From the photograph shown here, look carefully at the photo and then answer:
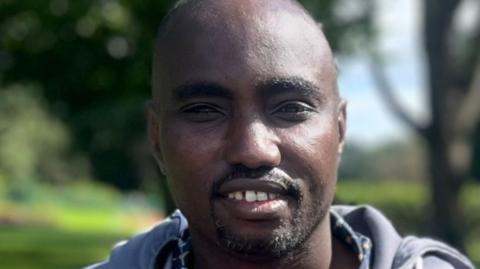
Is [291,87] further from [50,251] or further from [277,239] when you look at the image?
[50,251]

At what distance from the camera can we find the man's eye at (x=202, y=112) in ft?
7.20

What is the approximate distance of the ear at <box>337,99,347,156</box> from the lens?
2.32m

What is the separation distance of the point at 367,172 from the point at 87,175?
115 feet

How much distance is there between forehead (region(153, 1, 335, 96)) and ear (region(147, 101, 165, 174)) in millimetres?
A: 123

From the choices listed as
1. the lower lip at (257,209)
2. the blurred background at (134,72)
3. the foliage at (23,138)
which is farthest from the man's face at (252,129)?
the foliage at (23,138)

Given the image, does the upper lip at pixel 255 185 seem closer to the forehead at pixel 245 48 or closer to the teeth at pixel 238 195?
the teeth at pixel 238 195

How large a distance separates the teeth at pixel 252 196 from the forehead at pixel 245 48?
24 centimetres

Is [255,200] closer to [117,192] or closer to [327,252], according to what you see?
[327,252]

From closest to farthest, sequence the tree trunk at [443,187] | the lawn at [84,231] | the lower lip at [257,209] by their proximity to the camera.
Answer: the lower lip at [257,209], the tree trunk at [443,187], the lawn at [84,231]

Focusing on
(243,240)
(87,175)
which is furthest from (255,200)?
(87,175)

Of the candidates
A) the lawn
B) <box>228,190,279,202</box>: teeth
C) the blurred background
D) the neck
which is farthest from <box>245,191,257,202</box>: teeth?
the blurred background

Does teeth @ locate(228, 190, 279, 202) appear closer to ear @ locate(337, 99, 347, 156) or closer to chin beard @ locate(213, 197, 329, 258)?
chin beard @ locate(213, 197, 329, 258)

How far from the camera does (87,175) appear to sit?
6862 centimetres

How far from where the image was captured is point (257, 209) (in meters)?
2.09
